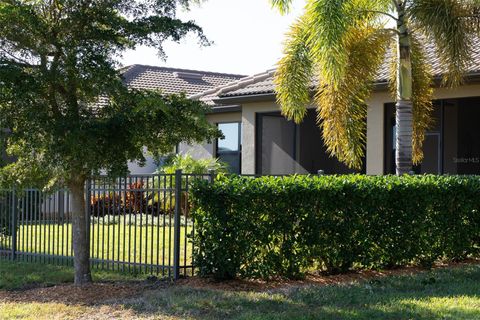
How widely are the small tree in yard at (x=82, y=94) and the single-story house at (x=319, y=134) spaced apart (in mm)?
7995

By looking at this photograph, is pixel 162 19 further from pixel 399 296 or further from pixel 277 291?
pixel 399 296

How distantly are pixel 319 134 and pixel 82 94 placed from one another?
37.3 ft

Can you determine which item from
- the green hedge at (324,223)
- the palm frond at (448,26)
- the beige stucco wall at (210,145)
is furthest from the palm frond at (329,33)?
the beige stucco wall at (210,145)

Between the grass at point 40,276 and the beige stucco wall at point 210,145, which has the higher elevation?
the beige stucco wall at point 210,145

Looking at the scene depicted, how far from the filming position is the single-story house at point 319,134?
17.2m

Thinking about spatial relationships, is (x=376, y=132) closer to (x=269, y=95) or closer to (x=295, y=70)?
(x=269, y=95)

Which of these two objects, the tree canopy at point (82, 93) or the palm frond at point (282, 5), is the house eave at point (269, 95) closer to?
the palm frond at point (282, 5)

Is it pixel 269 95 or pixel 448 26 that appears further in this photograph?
pixel 269 95

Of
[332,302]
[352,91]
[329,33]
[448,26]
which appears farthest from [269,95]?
[332,302]

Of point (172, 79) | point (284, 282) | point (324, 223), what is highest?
point (172, 79)

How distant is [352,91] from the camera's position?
13930mm

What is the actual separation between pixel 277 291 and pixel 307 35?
6.31 meters

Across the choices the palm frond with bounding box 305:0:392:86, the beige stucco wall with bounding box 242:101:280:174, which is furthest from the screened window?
the palm frond with bounding box 305:0:392:86

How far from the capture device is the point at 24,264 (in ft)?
40.6
